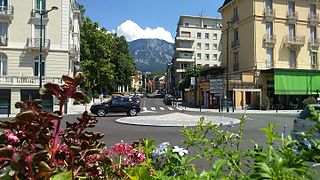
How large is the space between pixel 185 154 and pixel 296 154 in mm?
783

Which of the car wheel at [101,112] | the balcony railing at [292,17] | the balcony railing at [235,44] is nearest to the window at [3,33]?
the car wheel at [101,112]

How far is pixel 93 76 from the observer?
48.2m

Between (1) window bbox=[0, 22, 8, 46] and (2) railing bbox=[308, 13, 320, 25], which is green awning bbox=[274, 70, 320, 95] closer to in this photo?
(2) railing bbox=[308, 13, 320, 25]

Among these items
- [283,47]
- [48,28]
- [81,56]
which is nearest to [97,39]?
[81,56]

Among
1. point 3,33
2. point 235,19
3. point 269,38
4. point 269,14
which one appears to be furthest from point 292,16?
point 3,33

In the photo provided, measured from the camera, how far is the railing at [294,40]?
122ft

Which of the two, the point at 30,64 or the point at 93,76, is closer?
the point at 30,64

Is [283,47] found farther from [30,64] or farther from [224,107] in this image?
[30,64]

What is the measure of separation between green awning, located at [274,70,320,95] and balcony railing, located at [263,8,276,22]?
277 inches

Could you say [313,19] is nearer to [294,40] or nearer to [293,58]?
[294,40]

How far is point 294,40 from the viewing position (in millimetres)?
37625

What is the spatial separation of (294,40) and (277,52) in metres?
2.99

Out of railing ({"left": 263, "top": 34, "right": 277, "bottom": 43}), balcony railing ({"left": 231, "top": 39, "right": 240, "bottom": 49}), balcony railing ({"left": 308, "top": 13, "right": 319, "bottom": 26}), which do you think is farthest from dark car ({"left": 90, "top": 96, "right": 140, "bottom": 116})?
balcony railing ({"left": 308, "top": 13, "right": 319, "bottom": 26})

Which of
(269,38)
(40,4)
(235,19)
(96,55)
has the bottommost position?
(96,55)
